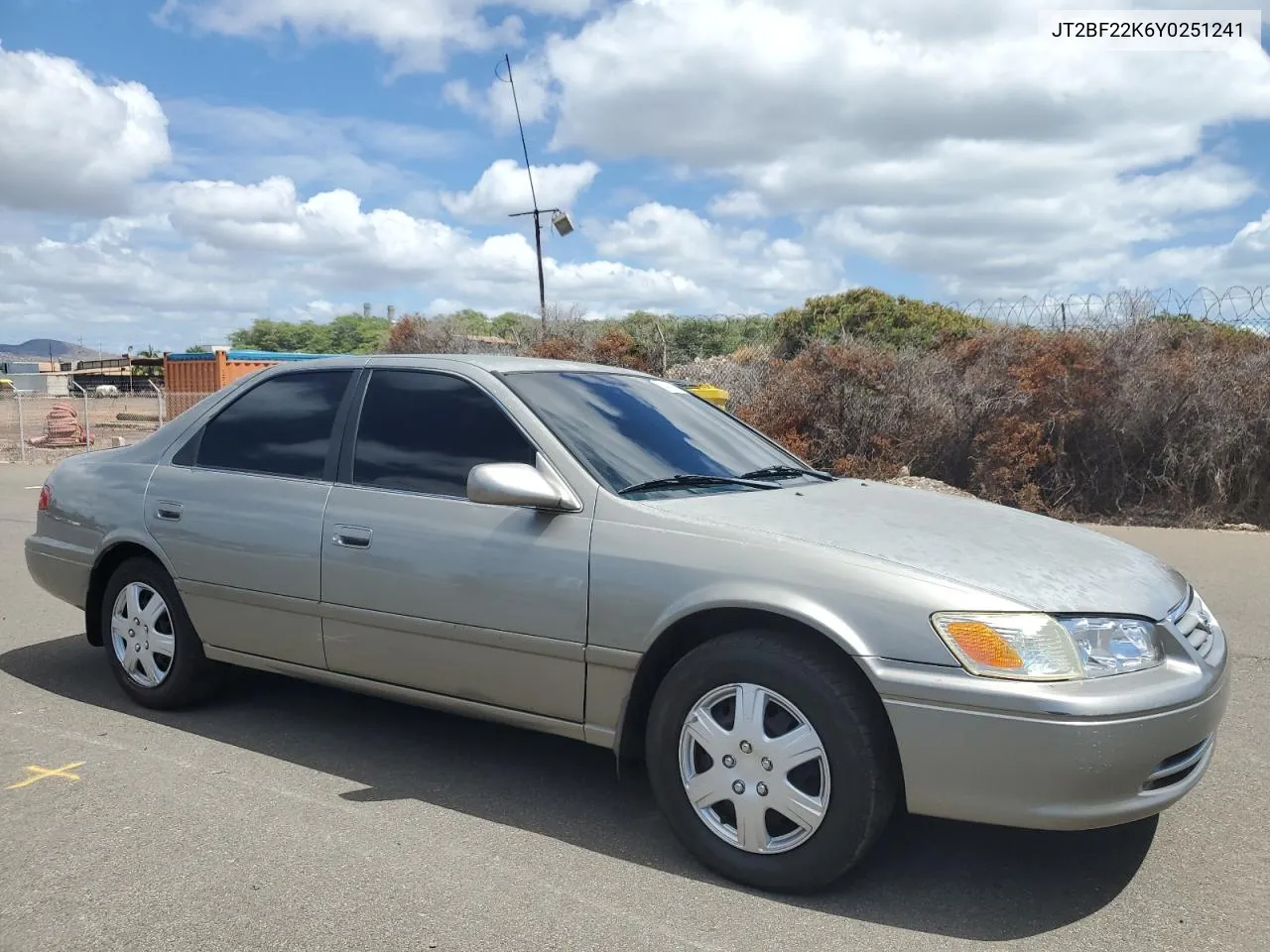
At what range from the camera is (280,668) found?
4629 mm

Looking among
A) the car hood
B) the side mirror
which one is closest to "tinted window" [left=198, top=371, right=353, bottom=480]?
the side mirror

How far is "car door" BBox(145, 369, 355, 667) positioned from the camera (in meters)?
4.48

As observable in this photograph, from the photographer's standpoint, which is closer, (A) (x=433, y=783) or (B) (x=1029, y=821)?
(B) (x=1029, y=821)

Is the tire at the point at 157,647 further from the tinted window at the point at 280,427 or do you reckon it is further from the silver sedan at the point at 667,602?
the tinted window at the point at 280,427

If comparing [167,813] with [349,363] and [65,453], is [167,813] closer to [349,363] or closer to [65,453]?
[349,363]

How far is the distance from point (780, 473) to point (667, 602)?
48.7 inches

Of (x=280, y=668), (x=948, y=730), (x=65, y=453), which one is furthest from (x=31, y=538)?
(x=65, y=453)

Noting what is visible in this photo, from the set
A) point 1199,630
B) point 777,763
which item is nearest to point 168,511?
point 777,763

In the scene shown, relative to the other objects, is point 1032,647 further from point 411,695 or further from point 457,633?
point 411,695

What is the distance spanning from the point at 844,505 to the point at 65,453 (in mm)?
22531

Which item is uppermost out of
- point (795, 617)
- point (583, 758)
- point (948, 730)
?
point (795, 617)

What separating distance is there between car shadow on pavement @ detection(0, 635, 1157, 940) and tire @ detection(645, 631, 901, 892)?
0.12 meters

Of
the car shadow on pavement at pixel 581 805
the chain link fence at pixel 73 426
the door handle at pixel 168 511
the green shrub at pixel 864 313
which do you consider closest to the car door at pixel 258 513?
the door handle at pixel 168 511

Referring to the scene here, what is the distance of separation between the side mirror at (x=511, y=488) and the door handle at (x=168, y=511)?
1.82 metres
